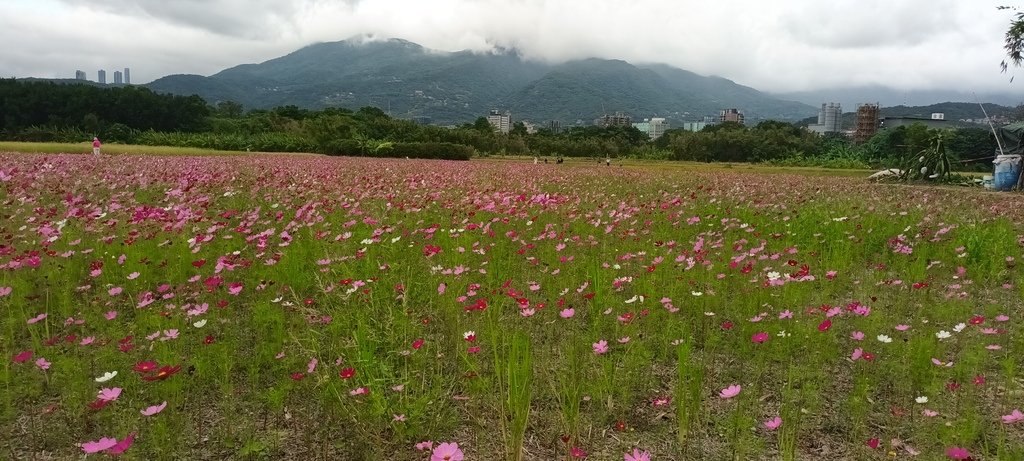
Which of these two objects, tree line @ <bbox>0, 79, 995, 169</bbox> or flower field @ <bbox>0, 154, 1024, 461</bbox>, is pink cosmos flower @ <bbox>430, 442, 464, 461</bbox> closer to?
flower field @ <bbox>0, 154, 1024, 461</bbox>

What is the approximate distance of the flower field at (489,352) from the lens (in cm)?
233

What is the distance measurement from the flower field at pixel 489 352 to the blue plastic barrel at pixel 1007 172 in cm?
1478

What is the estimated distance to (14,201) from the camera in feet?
21.3

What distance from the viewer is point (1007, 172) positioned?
16.7 meters

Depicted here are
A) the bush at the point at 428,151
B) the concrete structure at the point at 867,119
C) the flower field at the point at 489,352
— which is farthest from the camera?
the concrete structure at the point at 867,119

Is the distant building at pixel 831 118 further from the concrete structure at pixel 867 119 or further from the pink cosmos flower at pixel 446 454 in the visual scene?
the pink cosmos flower at pixel 446 454

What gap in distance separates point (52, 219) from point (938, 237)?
9.04 m

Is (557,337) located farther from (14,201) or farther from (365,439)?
(14,201)

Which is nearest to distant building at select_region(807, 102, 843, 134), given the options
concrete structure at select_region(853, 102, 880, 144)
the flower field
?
concrete structure at select_region(853, 102, 880, 144)

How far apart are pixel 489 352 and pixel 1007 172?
65.5 ft

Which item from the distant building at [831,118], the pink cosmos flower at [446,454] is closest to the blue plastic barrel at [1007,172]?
the pink cosmos flower at [446,454]

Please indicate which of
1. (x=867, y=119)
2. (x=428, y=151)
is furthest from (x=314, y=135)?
(x=867, y=119)

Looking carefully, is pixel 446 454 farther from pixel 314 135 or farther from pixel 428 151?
pixel 314 135

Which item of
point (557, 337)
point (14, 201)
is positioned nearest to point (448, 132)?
point (14, 201)
